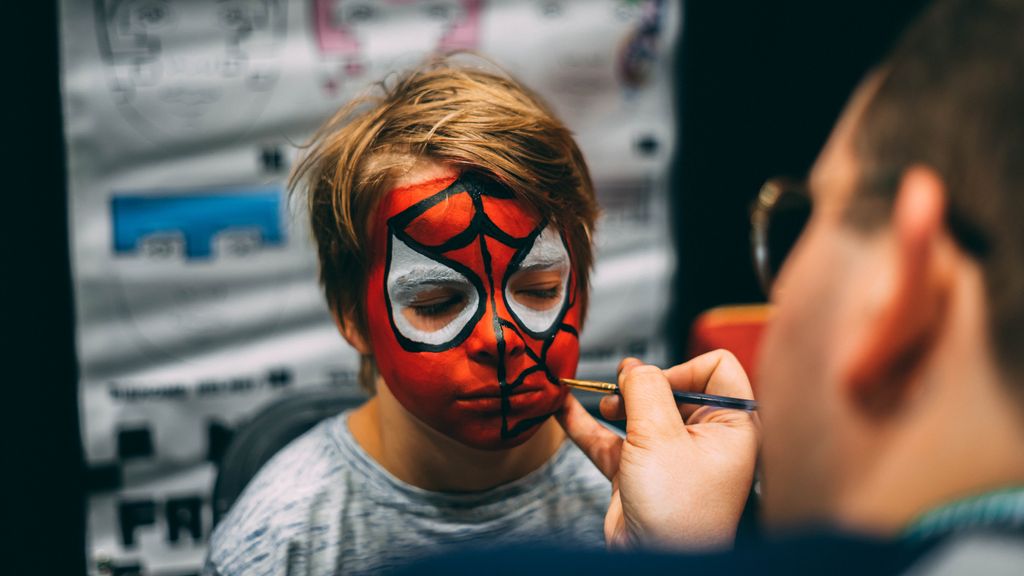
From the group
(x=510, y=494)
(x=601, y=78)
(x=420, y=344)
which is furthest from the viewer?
(x=601, y=78)

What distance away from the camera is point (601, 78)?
1909mm

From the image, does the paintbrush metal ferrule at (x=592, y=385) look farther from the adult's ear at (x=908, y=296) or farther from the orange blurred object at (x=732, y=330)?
the orange blurred object at (x=732, y=330)

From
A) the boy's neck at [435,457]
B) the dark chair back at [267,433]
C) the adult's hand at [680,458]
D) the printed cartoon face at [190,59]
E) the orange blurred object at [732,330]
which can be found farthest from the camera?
the printed cartoon face at [190,59]

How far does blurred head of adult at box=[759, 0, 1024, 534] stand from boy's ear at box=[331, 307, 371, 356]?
0.63 metres

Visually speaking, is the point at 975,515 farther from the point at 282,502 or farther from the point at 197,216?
the point at 197,216

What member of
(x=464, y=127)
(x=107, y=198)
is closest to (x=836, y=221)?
(x=464, y=127)

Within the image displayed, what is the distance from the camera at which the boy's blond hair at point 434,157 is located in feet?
2.97

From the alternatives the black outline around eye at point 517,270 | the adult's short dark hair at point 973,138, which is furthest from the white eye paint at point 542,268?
the adult's short dark hair at point 973,138

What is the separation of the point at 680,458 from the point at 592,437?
18cm

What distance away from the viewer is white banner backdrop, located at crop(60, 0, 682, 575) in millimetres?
1762

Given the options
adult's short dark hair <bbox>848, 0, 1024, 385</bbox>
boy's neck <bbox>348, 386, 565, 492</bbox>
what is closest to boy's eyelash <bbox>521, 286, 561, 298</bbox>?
boy's neck <bbox>348, 386, 565, 492</bbox>

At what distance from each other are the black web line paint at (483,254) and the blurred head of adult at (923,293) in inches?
16.3

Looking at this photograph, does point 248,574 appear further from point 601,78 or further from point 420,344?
point 601,78

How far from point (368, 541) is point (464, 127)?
0.56 m
